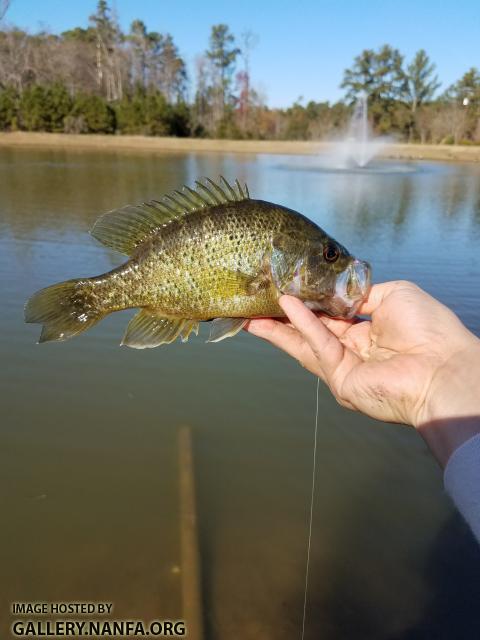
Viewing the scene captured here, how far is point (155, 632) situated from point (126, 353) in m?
3.64

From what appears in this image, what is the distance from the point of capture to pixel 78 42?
253ft

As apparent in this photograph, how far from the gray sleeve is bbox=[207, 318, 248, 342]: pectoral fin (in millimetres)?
1412

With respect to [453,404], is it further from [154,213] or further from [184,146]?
[184,146]

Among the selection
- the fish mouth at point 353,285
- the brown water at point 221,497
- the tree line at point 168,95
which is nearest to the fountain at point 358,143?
the tree line at point 168,95

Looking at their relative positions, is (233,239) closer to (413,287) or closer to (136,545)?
(413,287)

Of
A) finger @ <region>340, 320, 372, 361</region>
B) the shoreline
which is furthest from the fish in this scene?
the shoreline

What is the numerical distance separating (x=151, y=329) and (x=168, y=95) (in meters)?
90.2

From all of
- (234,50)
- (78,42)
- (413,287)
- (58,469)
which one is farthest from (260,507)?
(78,42)

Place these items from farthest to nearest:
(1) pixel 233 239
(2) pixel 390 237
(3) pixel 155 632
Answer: (2) pixel 390 237 < (3) pixel 155 632 < (1) pixel 233 239

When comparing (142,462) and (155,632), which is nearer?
(155,632)

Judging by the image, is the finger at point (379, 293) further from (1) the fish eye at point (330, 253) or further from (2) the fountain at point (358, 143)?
(2) the fountain at point (358, 143)

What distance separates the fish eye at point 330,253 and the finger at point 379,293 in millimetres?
386

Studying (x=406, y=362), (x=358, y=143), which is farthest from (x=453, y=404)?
(x=358, y=143)

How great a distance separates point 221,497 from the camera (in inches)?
A: 156
